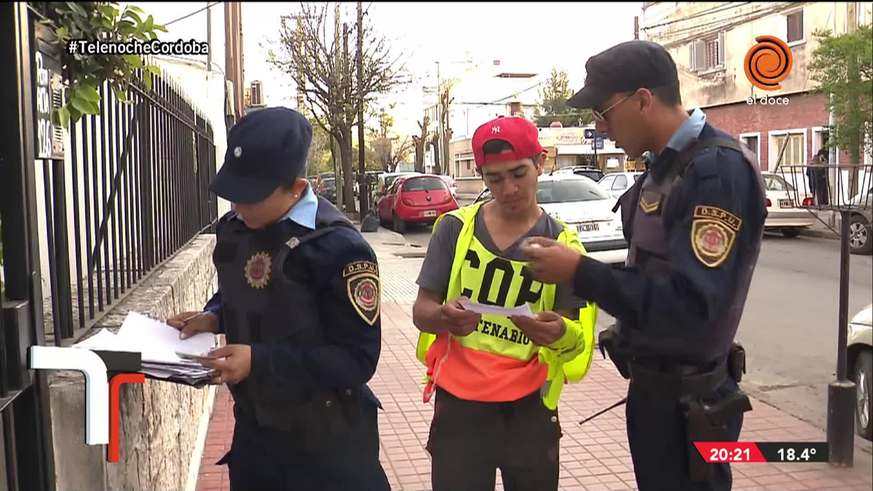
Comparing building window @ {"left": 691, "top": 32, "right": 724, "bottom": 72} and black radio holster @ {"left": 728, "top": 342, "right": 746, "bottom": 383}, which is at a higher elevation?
building window @ {"left": 691, "top": 32, "right": 724, "bottom": 72}

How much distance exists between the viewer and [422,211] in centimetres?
1711

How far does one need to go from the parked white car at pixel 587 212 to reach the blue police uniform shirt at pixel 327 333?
7.65 m

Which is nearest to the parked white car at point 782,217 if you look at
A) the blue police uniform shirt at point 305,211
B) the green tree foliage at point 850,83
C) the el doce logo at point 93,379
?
the green tree foliage at point 850,83

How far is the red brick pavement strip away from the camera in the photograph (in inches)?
174

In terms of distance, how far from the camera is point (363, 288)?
2100 millimetres

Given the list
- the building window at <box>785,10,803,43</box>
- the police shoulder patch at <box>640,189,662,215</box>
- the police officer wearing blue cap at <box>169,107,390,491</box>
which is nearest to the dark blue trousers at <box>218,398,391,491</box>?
the police officer wearing blue cap at <box>169,107,390,491</box>

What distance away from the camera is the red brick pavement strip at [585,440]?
14.5 ft

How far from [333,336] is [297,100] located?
21088 mm

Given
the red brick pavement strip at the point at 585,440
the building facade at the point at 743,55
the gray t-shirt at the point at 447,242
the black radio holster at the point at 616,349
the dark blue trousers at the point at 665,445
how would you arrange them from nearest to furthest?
the dark blue trousers at the point at 665,445 < the black radio holster at the point at 616,349 < the gray t-shirt at the point at 447,242 < the red brick pavement strip at the point at 585,440 < the building facade at the point at 743,55

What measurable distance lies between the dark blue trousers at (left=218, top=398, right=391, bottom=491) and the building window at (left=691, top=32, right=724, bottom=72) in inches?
694

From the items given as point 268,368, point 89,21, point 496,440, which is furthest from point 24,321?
point 496,440

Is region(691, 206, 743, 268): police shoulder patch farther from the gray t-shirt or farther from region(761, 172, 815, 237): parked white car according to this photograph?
region(761, 172, 815, 237): parked white car

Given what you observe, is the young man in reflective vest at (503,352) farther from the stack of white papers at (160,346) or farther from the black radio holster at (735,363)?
the stack of white papers at (160,346)

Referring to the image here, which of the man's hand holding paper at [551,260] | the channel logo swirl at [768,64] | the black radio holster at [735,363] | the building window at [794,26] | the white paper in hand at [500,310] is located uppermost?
the building window at [794,26]
